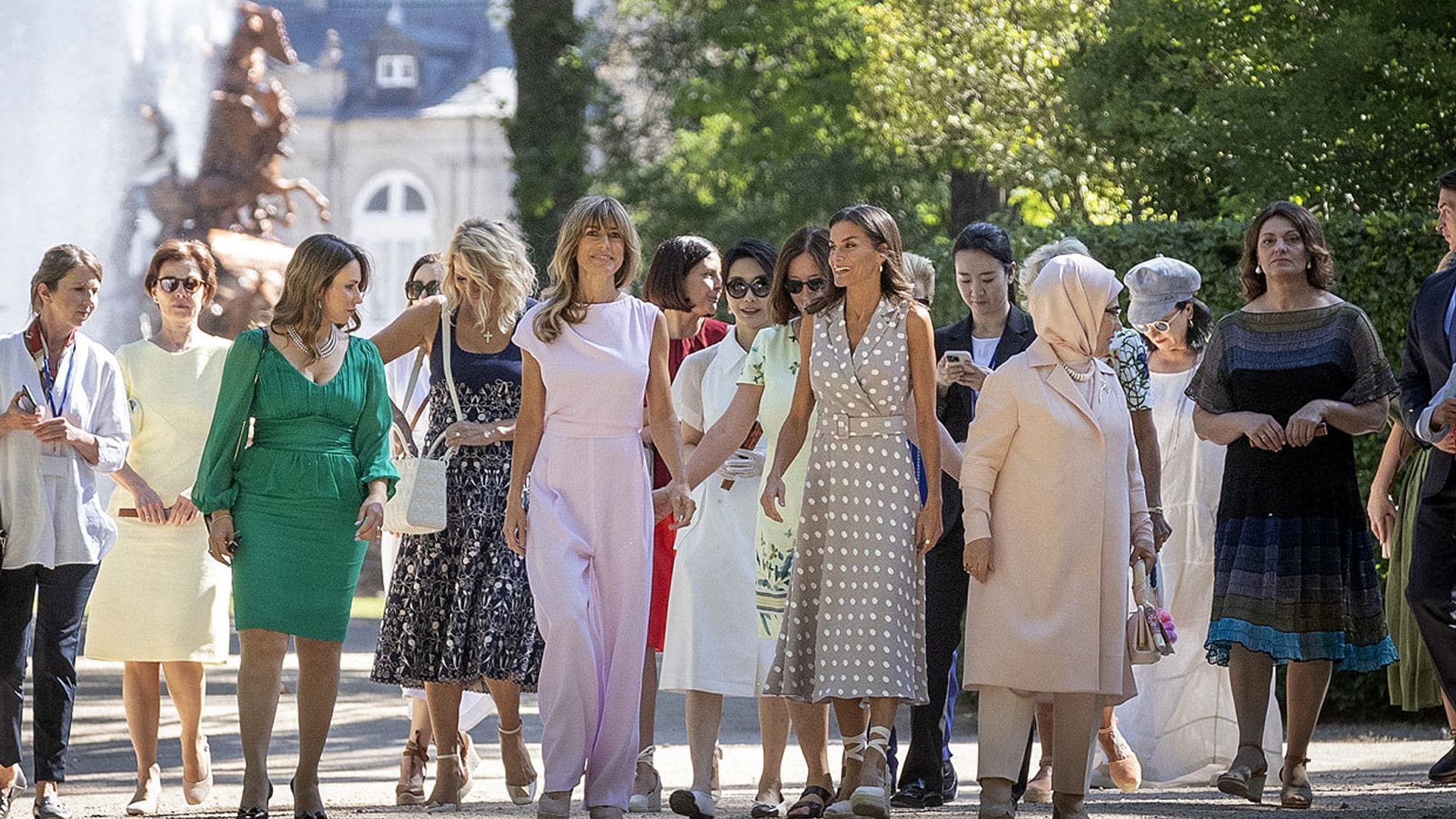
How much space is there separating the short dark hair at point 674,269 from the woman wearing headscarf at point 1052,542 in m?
1.79

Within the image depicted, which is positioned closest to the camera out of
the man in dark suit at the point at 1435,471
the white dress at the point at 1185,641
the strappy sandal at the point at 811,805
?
the strappy sandal at the point at 811,805

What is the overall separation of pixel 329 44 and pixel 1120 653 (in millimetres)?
52185

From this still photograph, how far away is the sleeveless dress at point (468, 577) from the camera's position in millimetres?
7461

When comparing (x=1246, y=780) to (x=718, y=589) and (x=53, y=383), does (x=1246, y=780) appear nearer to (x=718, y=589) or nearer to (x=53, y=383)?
(x=718, y=589)

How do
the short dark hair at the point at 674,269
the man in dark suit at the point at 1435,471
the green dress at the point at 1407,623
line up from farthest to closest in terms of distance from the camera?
the green dress at the point at 1407,623, the short dark hair at the point at 674,269, the man in dark suit at the point at 1435,471

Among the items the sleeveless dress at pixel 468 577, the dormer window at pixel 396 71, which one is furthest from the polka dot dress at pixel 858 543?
the dormer window at pixel 396 71

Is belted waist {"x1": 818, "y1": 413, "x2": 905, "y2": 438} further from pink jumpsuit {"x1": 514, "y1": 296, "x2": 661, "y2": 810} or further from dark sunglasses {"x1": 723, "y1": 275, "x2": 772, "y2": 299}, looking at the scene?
dark sunglasses {"x1": 723, "y1": 275, "x2": 772, "y2": 299}

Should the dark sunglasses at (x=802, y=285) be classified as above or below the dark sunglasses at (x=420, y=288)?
below

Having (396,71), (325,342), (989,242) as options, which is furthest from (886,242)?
(396,71)

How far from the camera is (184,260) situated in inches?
321

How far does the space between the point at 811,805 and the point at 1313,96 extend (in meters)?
6.42

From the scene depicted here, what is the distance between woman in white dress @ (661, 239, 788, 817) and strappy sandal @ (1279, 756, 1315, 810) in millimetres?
1804

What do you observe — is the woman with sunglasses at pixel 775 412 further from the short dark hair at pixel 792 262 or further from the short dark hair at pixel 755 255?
the short dark hair at pixel 755 255

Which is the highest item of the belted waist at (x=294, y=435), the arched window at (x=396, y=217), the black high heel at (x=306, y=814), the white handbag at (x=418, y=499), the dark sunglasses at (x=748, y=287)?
the arched window at (x=396, y=217)
